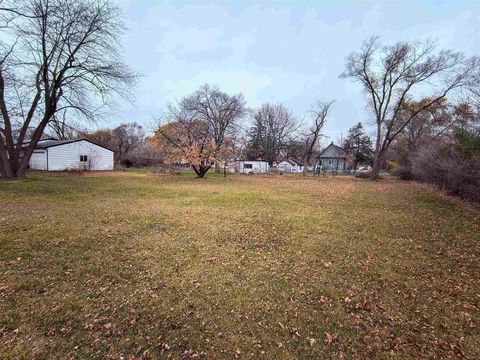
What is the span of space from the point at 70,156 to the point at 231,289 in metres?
27.4

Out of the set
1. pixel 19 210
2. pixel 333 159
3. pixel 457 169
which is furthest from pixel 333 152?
pixel 19 210

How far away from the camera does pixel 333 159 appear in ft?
175

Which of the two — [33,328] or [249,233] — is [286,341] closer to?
[33,328]

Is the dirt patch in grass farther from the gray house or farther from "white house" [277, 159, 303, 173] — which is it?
the gray house

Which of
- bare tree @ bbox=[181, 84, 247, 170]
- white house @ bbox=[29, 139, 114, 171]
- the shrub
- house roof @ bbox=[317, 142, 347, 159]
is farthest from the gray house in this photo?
white house @ bbox=[29, 139, 114, 171]

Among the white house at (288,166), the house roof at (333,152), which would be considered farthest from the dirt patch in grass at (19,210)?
the house roof at (333,152)

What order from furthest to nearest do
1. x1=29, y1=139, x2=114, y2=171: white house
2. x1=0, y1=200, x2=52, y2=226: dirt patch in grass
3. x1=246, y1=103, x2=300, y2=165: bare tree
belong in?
x1=246, y1=103, x2=300, y2=165: bare tree → x1=29, y1=139, x2=114, y2=171: white house → x1=0, y1=200, x2=52, y2=226: dirt patch in grass

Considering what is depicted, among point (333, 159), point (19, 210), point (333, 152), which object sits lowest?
point (19, 210)

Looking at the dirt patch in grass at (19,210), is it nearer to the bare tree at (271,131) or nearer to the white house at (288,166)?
the bare tree at (271,131)

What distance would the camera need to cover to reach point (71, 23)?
1384cm

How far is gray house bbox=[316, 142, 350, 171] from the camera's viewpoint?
52531mm

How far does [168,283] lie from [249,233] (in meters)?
2.72

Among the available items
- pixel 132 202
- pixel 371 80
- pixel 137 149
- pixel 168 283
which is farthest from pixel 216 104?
pixel 168 283

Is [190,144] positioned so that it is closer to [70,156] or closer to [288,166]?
[70,156]
